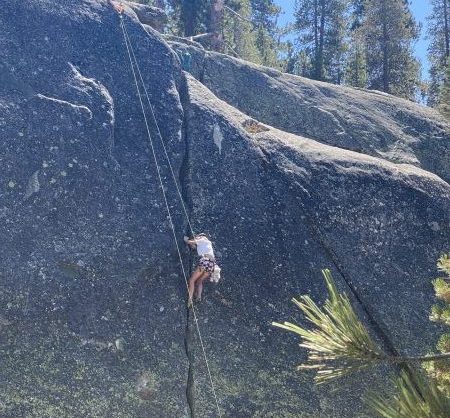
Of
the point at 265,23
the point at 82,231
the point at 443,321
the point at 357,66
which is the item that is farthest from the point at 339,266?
the point at 265,23

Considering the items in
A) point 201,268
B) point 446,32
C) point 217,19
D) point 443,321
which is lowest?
point 201,268

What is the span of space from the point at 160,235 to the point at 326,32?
951 inches

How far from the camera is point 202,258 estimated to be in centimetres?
1099

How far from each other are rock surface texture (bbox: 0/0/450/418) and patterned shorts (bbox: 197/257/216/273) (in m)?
0.46

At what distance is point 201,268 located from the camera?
10930mm

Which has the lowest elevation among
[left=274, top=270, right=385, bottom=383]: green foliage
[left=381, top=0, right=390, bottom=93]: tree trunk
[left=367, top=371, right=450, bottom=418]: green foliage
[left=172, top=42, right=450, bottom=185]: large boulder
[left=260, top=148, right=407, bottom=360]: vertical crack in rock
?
[left=260, top=148, right=407, bottom=360]: vertical crack in rock

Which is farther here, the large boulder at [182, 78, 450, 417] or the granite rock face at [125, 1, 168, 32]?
the granite rock face at [125, 1, 168, 32]

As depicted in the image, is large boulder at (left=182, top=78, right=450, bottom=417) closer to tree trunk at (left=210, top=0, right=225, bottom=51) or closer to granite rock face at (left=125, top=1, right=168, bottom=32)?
granite rock face at (left=125, top=1, right=168, bottom=32)

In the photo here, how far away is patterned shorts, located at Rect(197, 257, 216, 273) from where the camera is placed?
10.9 metres

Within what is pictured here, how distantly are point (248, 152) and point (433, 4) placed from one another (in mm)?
26136

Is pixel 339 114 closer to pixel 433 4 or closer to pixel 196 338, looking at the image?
pixel 196 338

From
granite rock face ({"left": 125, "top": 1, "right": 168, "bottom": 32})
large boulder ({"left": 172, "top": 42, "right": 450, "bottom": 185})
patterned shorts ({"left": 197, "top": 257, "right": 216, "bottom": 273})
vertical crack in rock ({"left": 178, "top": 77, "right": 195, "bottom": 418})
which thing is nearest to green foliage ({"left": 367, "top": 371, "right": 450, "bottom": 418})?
vertical crack in rock ({"left": 178, "top": 77, "right": 195, "bottom": 418})

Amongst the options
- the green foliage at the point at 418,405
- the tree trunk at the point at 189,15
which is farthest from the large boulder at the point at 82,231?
the tree trunk at the point at 189,15

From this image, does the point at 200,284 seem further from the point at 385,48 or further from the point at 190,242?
the point at 385,48
